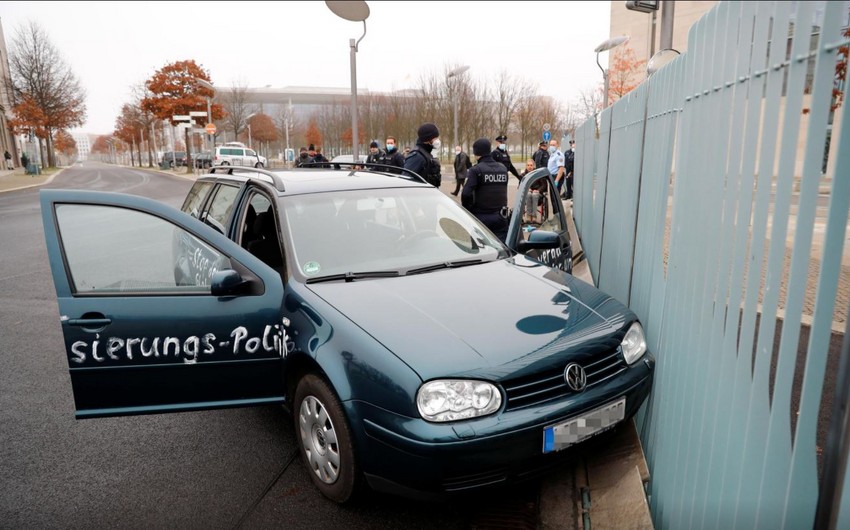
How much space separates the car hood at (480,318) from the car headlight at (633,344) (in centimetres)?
8

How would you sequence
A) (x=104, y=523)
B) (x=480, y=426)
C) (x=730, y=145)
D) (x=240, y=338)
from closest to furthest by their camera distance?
(x=730, y=145), (x=480, y=426), (x=104, y=523), (x=240, y=338)

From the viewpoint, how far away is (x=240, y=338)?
3.20 metres

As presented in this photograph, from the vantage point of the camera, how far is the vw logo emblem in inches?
104

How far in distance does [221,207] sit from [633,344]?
331cm

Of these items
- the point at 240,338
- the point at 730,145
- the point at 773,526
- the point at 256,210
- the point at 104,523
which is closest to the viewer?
the point at 773,526

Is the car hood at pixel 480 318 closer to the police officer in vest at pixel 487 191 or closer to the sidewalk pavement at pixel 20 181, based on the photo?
the police officer in vest at pixel 487 191

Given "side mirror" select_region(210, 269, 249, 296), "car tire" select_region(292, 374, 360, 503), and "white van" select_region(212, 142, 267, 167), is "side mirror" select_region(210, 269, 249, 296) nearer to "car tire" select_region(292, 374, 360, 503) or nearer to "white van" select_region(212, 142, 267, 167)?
"car tire" select_region(292, 374, 360, 503)

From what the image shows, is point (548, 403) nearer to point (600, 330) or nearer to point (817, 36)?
point (600, 330)

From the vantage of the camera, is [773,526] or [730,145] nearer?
[773,526]

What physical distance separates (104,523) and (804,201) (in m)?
3.20

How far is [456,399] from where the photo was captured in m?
2.47

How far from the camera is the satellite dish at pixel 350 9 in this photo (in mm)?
8749

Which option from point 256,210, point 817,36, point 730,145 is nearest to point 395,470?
point 730,145

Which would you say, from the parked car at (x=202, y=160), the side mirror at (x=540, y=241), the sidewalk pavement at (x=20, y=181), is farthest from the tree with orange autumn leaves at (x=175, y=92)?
the side mirror at (x=540, y=241)
